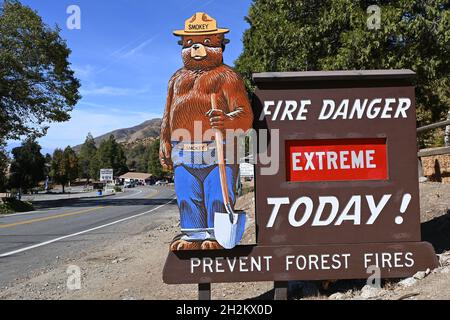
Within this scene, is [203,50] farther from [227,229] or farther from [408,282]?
[408,282]

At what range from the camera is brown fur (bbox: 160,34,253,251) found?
509cm

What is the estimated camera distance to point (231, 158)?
5113 mm

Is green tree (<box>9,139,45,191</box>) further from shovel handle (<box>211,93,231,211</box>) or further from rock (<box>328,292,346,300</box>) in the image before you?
rock (<box>328,292,346,300</box>)

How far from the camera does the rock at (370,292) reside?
17.0 feet

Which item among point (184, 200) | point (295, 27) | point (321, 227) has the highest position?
point (295, 27)

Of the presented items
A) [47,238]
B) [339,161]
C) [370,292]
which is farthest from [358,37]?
[47,238]

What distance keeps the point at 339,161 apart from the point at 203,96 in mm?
1717

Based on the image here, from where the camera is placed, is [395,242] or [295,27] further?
[295,27]

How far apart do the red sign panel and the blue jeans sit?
2.52ft

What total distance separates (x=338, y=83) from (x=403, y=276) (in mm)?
2296

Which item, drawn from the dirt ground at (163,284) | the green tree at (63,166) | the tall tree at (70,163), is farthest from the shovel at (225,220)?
the tall tree at (70,163)
